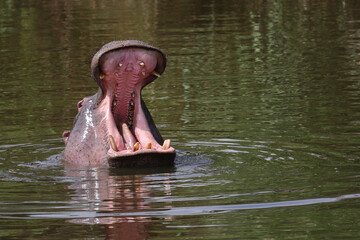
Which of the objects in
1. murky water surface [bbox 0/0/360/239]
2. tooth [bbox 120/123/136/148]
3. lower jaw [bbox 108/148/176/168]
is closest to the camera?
murky water surface [bbox 0/0/360/239]

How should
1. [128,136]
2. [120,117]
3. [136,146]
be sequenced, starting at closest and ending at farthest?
[136,146] → [128,136] → [120,117]

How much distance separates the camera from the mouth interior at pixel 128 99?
7.24m

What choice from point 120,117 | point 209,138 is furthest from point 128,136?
point 209,138

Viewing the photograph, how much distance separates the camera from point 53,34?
20.1 metres

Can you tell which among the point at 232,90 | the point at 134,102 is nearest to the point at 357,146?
the point at 134,102

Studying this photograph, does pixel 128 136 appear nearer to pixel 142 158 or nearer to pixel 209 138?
pixel 142 158

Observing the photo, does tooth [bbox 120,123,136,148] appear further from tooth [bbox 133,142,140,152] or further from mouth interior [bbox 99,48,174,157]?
tooth [bbox 133,142,140,152]

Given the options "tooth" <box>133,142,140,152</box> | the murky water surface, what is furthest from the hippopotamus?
the murky water surface

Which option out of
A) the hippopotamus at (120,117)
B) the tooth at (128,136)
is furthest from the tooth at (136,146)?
the tooth at (128,136)

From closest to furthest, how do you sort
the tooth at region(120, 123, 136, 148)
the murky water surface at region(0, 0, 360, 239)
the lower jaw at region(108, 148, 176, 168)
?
the murky water surface at region(0, 0, 360, 239)
the lower jaw at region(108, 148, 176, 168)
the tooth at region(120, 123, 136, 148)

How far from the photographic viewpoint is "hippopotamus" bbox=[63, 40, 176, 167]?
23.6ft

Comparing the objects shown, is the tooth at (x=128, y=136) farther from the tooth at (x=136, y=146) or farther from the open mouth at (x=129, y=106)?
the tooth at (x=136, y=146)

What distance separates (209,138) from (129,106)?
1436mm

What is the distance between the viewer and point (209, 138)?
8.87m
